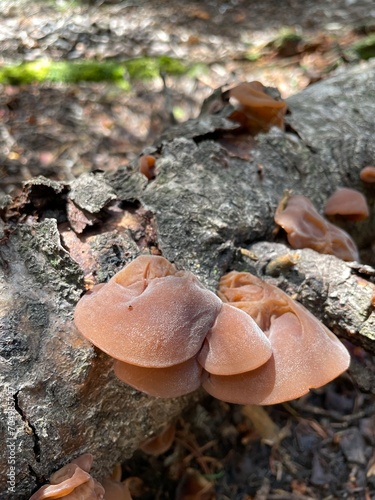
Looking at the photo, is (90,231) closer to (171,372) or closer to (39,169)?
(171,372)

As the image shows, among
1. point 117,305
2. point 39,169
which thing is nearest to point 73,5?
point 39,169

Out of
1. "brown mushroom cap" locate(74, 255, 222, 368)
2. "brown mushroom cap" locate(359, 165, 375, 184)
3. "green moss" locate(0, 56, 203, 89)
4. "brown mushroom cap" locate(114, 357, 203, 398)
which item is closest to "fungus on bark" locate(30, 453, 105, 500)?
"brown mushroom cap" locate(114, 357, 203, 398)

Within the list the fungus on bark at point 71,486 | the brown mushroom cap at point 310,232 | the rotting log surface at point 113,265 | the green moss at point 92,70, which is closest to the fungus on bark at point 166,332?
the rotting log surface at point 113,265

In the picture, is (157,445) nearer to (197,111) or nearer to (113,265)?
(113,265)

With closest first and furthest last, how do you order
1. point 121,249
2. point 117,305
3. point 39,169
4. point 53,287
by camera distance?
point 117,305 < point 53,287 < point 121,249 < point 39,169

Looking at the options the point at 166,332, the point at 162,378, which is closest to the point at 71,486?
the point at 162,378

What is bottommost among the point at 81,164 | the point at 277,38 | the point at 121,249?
the point at 81,164
